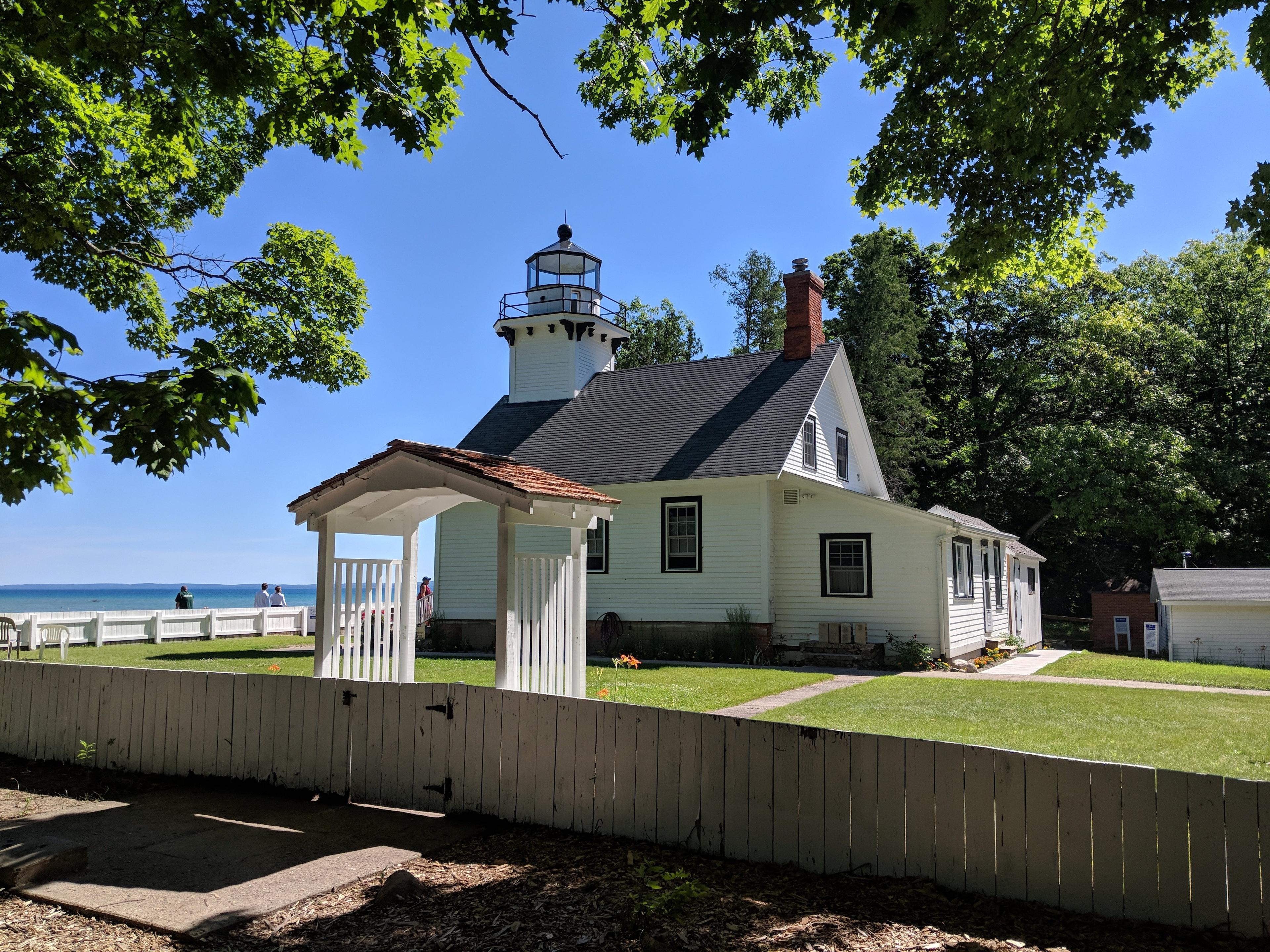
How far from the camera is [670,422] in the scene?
22.4 metres

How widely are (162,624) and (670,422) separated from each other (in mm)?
14999

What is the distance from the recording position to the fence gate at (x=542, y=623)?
7074 mm

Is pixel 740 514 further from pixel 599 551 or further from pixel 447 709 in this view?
pixel 447 709

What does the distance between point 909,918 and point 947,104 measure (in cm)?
802

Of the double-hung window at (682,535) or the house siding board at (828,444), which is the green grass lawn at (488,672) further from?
the house siding board at (828,444)

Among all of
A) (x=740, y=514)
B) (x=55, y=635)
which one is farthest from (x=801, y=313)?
(x=55, y=635)

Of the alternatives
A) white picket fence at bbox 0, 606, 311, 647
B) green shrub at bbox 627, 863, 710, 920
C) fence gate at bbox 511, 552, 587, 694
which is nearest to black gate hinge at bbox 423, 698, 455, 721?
fence gate at bbox 511, 552, 587, 694

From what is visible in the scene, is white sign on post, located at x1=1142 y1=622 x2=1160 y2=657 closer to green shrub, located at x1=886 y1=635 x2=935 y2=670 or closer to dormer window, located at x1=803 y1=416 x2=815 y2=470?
green shrub, located at x1=886 y1=635 x2=935 y2=670

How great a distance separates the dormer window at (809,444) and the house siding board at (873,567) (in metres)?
1.70

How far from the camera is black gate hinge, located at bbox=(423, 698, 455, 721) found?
21.0 feet

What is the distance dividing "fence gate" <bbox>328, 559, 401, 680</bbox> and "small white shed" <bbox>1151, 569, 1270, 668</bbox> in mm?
22248

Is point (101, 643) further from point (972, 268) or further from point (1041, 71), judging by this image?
point (1041, 71)

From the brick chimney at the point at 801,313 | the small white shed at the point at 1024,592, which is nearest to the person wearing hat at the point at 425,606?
the brick chimney at the point at 801,313

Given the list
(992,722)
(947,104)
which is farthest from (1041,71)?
(992,722)
